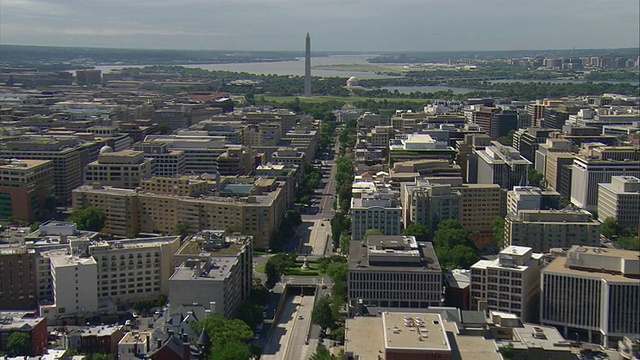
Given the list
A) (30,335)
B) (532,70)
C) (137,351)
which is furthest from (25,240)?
(532,70)

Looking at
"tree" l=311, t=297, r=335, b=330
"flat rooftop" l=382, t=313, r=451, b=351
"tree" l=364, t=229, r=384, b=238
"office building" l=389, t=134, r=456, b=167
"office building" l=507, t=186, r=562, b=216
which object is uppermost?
"office building" l=389, t=134, r=456, b=167

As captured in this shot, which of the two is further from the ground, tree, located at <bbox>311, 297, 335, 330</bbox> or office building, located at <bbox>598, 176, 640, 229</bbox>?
office building, located at <bbox>598, 176, 640, 229</bbox>

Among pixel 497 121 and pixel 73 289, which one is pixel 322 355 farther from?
pixel 497 121

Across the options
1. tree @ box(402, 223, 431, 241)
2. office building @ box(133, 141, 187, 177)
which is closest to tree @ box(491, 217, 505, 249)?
tree @ box(402, 223, 431, 241)

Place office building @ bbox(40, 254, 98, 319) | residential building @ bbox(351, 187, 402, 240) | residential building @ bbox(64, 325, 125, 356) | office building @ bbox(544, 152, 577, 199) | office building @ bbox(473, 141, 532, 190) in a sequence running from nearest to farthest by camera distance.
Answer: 1. residential building @ bbox(64, 325, 125, 356)
2. office building @ bbox(40, 254, 98, 319)
3. residential building @ bbox(351, 187, 402, 240)
4. office building @ bbox(473, 141, 532, 190)
5. office building @ bbox(544, 152, 577, 199)

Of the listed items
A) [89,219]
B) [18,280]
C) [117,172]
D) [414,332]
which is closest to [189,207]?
[89,219]

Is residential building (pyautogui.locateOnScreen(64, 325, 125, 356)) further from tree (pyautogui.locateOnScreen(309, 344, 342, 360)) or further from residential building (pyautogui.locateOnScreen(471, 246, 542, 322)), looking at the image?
residential building (pyautogui.locateOnScreen(471, 246, 542, 322))
